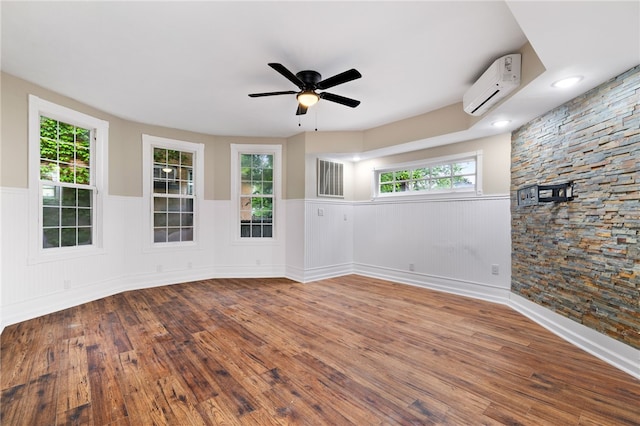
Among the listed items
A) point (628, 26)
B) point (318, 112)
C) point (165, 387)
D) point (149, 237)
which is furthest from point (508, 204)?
point (149, 237)

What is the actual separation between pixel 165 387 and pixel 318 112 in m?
3.55

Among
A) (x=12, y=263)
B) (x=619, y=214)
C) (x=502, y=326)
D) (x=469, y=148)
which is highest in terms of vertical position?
(x=469, y=148)

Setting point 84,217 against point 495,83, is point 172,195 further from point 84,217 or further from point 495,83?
point 495,83

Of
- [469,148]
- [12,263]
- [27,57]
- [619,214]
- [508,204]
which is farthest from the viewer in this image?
[469,148]

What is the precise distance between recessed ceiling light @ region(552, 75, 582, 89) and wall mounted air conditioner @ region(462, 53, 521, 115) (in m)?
0.30

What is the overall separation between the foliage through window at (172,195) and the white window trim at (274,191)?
74 cm

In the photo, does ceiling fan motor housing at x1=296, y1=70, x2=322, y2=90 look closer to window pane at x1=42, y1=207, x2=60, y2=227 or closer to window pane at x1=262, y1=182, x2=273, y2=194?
window pane at x1=262, y1=182, x2=273, y2=194

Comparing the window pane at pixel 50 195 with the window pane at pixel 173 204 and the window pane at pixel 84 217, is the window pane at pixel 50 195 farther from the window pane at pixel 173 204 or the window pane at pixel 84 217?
the window pane at pixel 173 204

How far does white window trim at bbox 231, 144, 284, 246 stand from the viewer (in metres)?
5.43

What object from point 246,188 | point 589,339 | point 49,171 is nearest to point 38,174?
point 49,171

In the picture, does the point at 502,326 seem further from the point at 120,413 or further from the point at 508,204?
the point at 120,413

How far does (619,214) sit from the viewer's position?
7.61 feet

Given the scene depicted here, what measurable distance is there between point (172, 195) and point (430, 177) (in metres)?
4.48

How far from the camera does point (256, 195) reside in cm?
552
